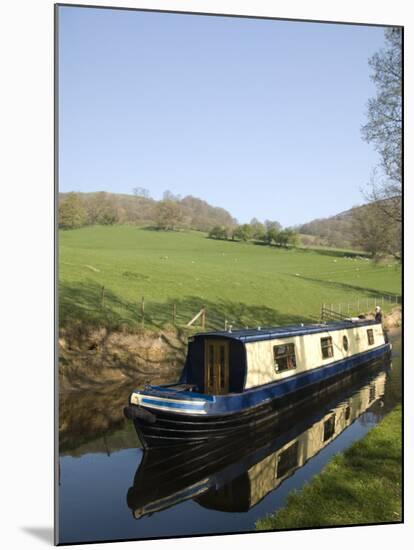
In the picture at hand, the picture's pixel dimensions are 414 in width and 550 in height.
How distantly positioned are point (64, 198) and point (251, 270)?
439 centimetres

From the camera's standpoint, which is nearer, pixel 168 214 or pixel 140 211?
pixel 140 211

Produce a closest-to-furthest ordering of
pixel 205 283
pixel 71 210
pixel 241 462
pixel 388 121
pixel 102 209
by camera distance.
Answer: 1. pixel 241 462
2. pixel 388 121
3. pixel 71 210
4. pixel 102 209
5. pixel 205 283

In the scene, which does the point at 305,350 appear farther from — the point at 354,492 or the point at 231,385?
the point at 354,492

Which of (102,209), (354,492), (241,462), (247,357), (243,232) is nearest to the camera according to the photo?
(354,492)

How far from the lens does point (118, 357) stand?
11.9 m

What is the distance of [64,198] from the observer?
999cm

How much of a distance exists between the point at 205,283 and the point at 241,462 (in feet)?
13.0

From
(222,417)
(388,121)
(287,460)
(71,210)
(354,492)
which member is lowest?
(354,492)

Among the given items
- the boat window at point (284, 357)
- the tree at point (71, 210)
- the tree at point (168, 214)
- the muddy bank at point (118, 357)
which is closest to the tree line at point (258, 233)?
the tree at point (168, 214)

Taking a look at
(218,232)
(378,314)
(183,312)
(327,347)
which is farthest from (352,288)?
(183,312)

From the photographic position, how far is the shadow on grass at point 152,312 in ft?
38.7

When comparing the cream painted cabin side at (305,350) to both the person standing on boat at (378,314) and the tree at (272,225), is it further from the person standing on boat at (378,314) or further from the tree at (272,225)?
the tree at (272,225)

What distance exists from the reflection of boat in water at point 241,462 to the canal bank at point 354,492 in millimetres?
424

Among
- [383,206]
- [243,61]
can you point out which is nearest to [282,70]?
[243,61]
